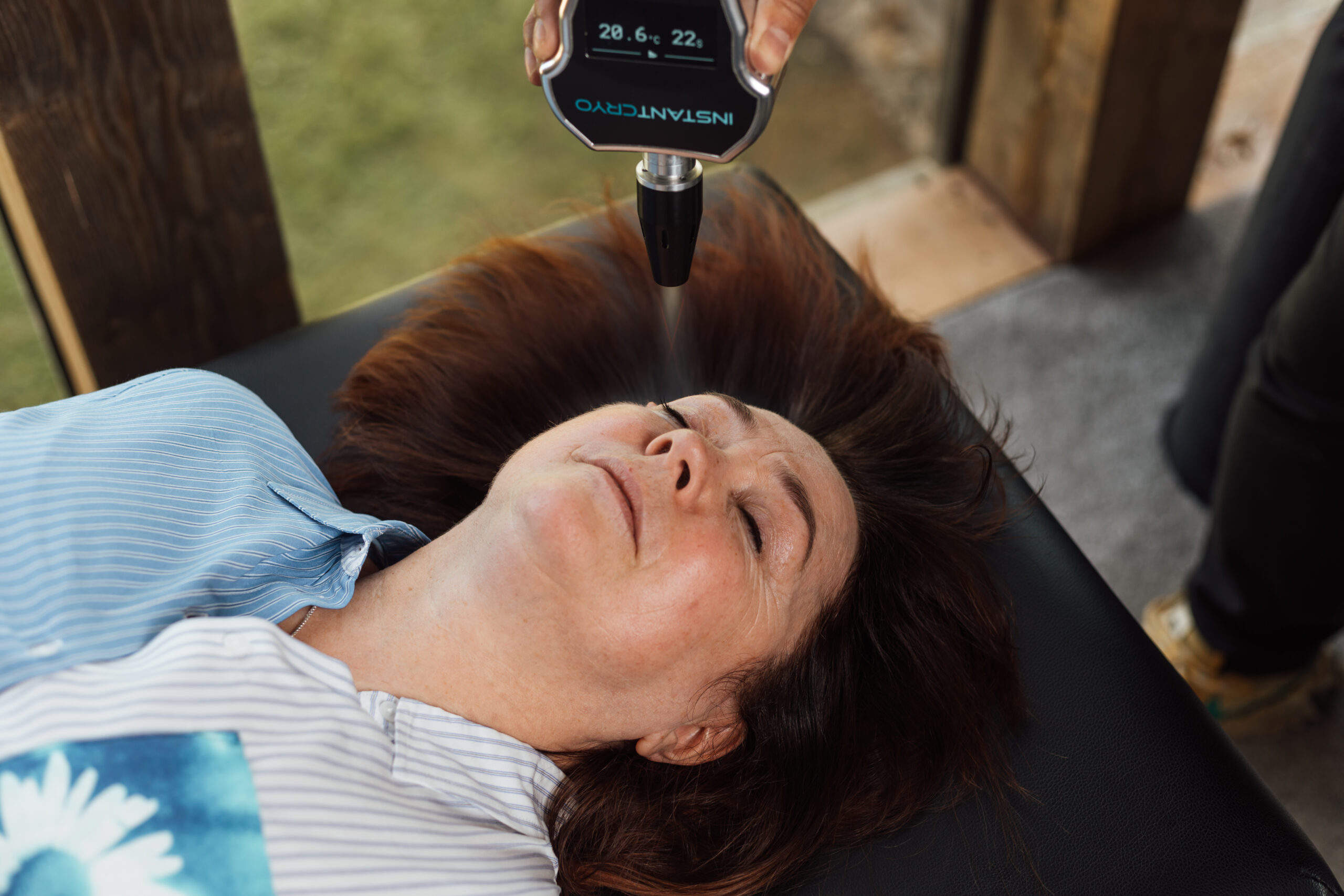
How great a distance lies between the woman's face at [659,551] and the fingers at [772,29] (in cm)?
36

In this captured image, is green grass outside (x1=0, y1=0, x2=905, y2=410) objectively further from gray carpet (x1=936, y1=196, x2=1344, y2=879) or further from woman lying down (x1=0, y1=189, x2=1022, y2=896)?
woman lying down (x1=0, y1=189, x2=1022, y2=896)

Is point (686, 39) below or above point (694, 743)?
above

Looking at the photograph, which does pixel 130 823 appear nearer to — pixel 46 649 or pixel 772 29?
pixel 46 649

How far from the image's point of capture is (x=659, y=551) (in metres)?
1.01

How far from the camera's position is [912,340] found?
146 centimetres

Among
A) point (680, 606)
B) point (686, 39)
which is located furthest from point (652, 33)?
point (680, 606)

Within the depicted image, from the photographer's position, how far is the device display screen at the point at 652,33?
0.87 m

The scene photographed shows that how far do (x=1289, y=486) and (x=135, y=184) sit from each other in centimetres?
163

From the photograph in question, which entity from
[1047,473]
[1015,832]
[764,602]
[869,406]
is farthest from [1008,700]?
[1047,473]

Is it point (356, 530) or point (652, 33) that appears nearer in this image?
point (652, 33)

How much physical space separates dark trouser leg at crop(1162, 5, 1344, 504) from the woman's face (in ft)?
3.17

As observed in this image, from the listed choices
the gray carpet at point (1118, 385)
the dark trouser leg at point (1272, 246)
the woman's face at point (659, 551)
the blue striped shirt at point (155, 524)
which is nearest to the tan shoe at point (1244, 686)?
the gray carpet at point (1118, 385)

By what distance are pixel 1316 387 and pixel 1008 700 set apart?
65 centimetres

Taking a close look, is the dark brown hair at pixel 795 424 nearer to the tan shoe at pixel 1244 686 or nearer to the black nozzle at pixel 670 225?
the black nozzle at pixel 670 225
